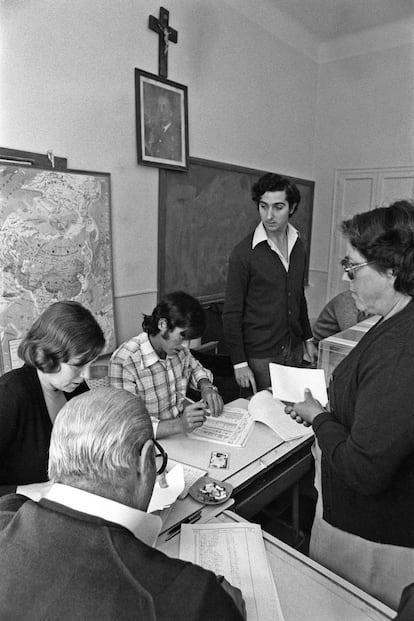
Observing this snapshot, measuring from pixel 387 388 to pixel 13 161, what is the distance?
194 cm

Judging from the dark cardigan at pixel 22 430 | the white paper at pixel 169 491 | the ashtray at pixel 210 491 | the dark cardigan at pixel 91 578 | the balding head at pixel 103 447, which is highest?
the balding head at pixel 103 447

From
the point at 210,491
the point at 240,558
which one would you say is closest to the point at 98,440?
the point at 240,558

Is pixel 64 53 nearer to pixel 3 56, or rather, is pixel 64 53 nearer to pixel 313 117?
pixel 3 56

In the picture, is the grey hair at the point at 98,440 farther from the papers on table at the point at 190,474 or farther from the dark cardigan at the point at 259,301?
the dark cardigan at the point at 259,301

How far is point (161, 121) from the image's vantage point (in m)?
2.86

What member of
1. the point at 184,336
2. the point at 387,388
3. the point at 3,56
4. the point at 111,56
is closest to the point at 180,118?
the point at 111,56

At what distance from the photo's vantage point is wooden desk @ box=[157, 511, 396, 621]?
0.96 m

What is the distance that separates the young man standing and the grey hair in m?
1.47

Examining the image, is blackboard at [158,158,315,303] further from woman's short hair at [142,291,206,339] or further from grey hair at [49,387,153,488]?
grey hair at [49,387,153,488]

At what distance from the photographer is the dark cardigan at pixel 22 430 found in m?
1.39

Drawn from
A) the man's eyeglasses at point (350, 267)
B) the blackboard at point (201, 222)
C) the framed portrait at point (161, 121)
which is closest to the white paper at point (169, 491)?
the man's eyeglasses at point (350, 267)

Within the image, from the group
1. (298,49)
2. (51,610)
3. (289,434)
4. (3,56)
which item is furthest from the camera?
(298,49)

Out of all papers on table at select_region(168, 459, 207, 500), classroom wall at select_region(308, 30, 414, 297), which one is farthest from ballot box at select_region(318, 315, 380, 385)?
classroom wall at select_region(308, 30, 414, 297)

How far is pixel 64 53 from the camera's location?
229cm
